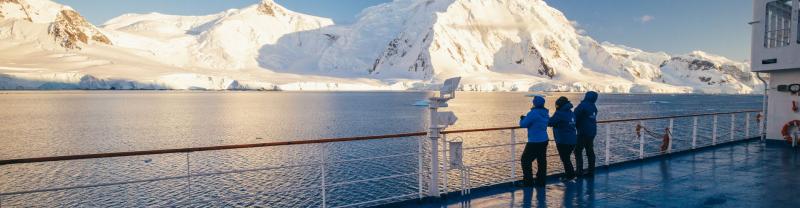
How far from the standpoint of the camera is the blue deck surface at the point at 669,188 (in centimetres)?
634

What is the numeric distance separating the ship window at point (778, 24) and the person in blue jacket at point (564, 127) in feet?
25.2

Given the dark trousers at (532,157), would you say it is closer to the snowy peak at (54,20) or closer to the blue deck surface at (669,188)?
the blue deck surface at (669,188)

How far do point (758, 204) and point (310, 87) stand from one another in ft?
566

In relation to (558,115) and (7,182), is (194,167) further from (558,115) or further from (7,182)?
(558,115)

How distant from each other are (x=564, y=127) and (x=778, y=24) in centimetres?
837

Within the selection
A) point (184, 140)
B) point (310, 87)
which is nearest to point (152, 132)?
point (184, 140)

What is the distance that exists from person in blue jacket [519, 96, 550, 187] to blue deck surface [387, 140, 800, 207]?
0.80 ft

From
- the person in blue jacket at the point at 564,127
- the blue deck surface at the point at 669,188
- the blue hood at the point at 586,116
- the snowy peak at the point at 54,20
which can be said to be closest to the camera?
the blue deck surface at the point at 669,188

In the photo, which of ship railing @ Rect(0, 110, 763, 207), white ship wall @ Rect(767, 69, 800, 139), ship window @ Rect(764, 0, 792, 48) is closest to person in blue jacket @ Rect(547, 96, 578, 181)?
ship railing @ Rect(0, 110, 763, 207)

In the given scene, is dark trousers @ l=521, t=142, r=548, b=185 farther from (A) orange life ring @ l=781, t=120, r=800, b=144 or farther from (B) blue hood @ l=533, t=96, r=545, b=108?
(A) orange life ring @ l=781, t=120, r=800, b=144

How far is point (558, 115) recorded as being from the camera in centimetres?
711

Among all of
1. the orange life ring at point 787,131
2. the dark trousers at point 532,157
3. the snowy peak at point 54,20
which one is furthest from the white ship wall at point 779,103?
the snowy peak at point 54,20

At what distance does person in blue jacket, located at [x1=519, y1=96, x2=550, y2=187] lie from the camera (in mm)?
6691

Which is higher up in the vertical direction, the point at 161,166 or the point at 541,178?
the point at 541,178
